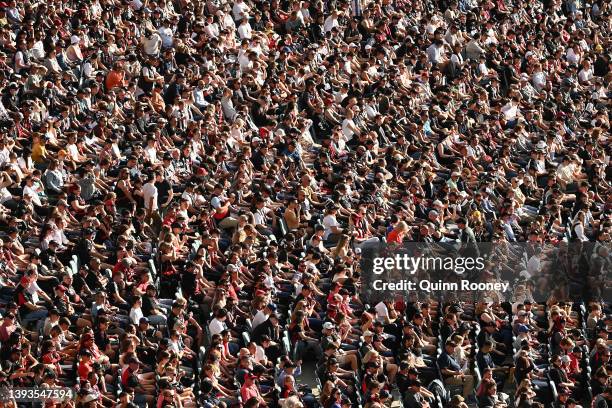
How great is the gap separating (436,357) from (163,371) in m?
4.23

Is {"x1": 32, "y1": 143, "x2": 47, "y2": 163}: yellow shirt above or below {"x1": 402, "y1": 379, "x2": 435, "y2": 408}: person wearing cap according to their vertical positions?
above

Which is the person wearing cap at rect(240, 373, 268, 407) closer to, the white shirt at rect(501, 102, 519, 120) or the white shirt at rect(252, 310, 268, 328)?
the white shirt at rect(252, 310, 268, 328)

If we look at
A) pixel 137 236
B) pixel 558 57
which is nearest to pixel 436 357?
pixel 137 236

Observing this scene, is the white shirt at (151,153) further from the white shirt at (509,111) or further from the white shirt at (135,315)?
the white shirt at (509,111)

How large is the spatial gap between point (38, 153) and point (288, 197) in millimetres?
4097

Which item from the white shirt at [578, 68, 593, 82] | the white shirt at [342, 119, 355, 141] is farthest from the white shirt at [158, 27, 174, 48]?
the white shirt at [578, 68, 593, 82]

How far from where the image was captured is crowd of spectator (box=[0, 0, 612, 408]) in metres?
22.1

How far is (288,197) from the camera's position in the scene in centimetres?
2716

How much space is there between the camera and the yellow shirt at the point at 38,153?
85.8ft

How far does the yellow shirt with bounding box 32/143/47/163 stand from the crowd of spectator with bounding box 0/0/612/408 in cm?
3

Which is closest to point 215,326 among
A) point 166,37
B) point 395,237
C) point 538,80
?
point 395,237

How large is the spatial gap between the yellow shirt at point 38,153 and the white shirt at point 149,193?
73.3 inches

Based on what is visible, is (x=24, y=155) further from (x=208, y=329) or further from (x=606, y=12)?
(x=606, y=12)

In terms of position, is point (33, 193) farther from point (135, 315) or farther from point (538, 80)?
point (538, 80)
